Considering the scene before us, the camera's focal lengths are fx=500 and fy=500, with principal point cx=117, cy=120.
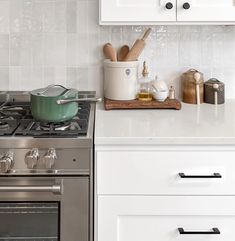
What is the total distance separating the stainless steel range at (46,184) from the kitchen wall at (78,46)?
0.68 m

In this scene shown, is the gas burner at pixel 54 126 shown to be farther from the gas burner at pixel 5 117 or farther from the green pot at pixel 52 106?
the gas burner at pixel 5 117

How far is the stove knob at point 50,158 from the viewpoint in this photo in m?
1.93

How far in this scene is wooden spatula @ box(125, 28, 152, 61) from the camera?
8.26 ft

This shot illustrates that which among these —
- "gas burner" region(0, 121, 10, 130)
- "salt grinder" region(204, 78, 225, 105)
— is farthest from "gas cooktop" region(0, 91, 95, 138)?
"salt grinder" region(204, 78, 225, 105)

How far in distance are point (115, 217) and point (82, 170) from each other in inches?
9.7

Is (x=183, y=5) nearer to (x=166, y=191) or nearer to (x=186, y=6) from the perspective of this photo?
(x=186, y=6)

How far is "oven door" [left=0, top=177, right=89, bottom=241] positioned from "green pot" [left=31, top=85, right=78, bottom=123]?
278 millimetres

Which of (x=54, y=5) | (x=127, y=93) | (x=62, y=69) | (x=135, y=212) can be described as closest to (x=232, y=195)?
(x=135, y=212)

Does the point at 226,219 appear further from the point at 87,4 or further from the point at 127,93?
the point at 87,4

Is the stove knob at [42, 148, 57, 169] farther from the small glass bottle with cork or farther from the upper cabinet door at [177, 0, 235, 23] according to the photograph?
the upper cabinet door at [177, 0, 235, 23]

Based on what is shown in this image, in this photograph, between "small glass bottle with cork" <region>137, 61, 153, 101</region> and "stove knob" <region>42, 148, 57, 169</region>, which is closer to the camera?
"stove knob" <region>42, 148, 57, 169</region>

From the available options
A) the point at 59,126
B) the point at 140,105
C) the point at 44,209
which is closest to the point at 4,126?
the point at 59,126

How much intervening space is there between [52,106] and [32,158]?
261mm

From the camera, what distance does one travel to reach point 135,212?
2.04m
